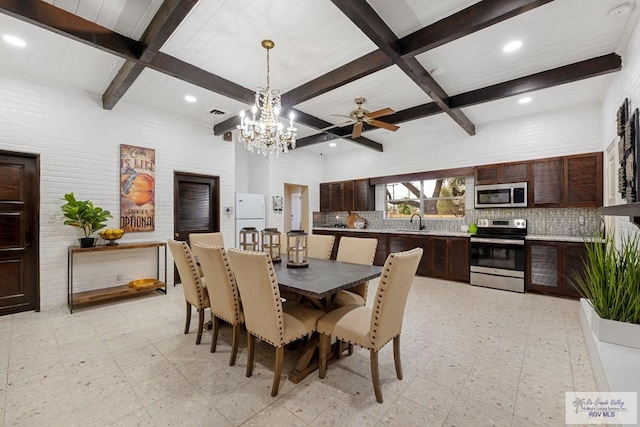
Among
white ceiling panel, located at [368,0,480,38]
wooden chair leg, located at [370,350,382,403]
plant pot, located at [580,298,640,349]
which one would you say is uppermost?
white ceiling panel, located at [368,0,480,38]

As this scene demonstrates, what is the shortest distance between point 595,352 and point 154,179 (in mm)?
5525

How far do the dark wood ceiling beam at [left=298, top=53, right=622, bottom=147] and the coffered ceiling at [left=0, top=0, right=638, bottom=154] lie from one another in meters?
0.01

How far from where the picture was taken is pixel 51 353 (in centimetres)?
251

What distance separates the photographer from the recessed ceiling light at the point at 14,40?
268cm

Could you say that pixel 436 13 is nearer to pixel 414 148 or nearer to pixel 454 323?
pixel 454 323

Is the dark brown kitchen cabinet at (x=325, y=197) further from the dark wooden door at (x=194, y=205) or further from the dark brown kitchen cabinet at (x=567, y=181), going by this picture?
the dark brown kitchen cabinet at (x=567, y=181)

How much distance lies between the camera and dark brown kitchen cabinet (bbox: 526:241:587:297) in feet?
12.9

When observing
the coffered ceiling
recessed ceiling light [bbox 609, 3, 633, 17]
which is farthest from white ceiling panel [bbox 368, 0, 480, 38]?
recessed ceiling light [bbox 609, 3, 633, 17]

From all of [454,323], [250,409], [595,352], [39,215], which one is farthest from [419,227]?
[39,215]

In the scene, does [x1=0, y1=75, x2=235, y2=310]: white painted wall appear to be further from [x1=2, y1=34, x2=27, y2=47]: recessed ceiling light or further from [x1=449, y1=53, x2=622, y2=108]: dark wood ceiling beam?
[x1=449, y1=53, x2=622, y2=108]: dark wood ceiling beam

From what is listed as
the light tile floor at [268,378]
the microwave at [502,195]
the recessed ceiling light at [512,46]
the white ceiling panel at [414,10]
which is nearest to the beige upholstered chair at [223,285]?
the light tile floor at [268,378]
